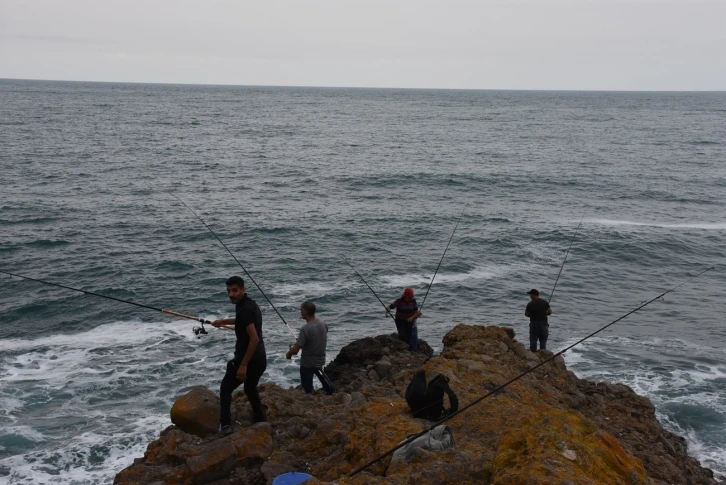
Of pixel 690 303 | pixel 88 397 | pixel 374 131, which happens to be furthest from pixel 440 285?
pixel 374 131

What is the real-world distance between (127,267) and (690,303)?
18.8 m

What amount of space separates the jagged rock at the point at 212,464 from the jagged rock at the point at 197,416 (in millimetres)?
840

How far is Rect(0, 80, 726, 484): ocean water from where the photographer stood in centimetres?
1321

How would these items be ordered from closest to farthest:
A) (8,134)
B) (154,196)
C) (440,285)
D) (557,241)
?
(440,285), (557,241), (154,196), (8,134)

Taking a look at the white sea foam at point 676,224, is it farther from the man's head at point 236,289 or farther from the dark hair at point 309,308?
the man's head at point 236,289

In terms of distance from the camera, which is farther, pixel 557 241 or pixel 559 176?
pixel 559 176

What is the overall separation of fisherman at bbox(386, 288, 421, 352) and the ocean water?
3.14 metres

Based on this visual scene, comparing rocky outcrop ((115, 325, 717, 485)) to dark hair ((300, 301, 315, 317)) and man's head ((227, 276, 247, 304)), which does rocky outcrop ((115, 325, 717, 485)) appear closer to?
dark hair ((300, 301, 315, 317))

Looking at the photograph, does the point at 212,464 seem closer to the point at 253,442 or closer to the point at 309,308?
the point at 253,442

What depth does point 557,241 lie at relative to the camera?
27.0 meters

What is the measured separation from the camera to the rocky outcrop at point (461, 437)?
552cm

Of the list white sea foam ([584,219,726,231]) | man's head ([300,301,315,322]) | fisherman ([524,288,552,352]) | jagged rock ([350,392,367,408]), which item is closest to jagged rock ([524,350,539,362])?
fisherman ([524,288,552,352])

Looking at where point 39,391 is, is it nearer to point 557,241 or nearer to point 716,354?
point 716,354

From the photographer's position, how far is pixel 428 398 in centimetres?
710
